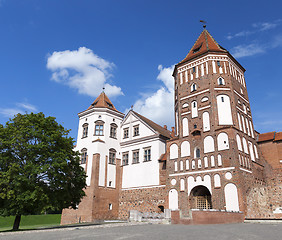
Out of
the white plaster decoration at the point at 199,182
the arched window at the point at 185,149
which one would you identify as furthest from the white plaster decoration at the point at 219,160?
the arched window at the point at 185,149

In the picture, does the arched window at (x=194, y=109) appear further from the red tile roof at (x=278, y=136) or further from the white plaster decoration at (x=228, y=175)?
the red tile roof at (x=278, y=136)

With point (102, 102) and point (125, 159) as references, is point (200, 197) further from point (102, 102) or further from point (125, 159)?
point (102, 102)

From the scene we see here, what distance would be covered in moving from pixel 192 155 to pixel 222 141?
382 cm

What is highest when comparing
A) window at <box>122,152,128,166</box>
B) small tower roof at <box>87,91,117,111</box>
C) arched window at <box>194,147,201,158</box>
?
small tower roof at <box>87,91,117,111</box>

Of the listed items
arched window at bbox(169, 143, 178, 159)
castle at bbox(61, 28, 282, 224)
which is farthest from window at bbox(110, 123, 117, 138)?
arched window at bbox(169, 143, 178, 159)

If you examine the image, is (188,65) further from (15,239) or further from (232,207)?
(15,239)

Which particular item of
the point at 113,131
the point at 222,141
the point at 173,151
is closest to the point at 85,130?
the point at 113,131

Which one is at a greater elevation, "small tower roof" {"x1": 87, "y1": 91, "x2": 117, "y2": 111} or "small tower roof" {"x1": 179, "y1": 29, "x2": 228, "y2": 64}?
"small tower roof" {"x1": 179, "y1": 29, "x2": 228, "y2": 64}

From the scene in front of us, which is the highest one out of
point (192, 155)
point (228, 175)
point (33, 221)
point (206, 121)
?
point (206, 121)

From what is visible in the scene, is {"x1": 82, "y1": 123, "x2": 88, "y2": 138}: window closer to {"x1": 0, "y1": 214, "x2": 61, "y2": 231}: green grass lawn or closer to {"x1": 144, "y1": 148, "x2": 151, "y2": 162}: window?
{"x1": 144, "y1": 148, "x2": 151, "y2": 162}: window

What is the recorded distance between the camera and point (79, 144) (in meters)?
37.1

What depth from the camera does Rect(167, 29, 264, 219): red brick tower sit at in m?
25.2

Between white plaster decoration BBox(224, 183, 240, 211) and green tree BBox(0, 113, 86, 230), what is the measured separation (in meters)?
14.1

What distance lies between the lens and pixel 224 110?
94.6 ft
